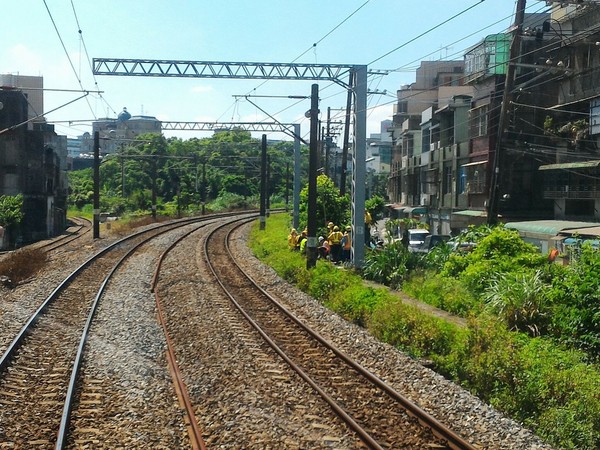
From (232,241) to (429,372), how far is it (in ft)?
100

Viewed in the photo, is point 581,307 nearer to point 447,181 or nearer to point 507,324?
point 507,324

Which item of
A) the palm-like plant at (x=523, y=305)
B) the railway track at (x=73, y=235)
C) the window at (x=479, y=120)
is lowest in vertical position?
the railway track at (x=73, y=235)

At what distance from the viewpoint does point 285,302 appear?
2003 centimetres

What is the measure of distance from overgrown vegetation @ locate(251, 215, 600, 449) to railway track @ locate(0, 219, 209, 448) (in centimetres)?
590

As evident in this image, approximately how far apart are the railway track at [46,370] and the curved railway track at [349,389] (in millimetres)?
3511

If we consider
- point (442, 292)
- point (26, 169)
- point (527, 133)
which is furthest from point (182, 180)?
point (442, 292)

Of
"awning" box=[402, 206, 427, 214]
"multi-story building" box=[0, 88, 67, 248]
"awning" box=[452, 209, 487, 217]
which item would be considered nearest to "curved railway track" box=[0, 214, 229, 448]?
"awning" box=[452, 209, 487, 217]

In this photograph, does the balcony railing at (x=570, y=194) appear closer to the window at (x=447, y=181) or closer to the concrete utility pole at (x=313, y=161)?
the window at (x=447, y=181)

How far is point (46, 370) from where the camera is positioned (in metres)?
11.7

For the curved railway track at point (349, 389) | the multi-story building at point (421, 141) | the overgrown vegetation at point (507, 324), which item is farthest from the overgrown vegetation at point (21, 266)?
the multi-story building at point (421, 141)

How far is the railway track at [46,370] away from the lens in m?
8.70

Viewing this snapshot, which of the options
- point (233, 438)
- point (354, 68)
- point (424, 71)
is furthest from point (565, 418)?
point (424, 71)

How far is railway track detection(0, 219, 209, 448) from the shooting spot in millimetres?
8695

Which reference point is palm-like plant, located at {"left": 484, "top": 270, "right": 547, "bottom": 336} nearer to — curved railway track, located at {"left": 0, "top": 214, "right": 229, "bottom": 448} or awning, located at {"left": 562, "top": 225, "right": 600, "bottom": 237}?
curved railway track, located at {"left": 0, "top": 214, "right": 229, "bottom": 448}
